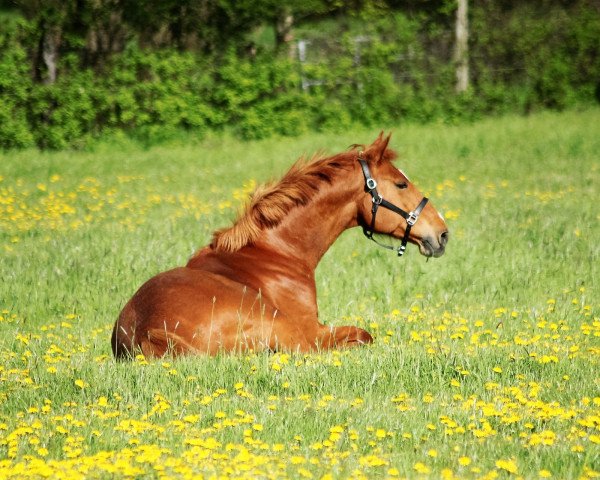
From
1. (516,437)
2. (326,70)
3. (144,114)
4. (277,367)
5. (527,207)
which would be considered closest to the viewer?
(516,437)

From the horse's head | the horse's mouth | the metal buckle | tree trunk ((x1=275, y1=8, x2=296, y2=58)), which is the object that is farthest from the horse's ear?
tree trunk ((x1=275, y1=8, x2=296, y2=58))

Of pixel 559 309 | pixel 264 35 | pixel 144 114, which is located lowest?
pixel 559 309

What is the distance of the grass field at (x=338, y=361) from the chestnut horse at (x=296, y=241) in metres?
0.30

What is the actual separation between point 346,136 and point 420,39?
362cm

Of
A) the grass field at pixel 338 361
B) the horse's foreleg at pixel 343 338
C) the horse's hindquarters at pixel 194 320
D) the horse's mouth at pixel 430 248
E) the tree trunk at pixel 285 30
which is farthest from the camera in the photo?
the tree trunk at pixel 285 30

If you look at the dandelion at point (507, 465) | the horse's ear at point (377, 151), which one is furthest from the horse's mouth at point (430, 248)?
the dandelion at point (507, 465)

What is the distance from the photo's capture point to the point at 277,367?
19.1 feet

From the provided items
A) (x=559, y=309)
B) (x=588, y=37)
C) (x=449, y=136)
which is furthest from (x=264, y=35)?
(x=559, y=309)

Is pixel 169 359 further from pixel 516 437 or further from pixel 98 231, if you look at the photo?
pixel 98 231

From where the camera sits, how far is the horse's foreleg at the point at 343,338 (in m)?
6.83

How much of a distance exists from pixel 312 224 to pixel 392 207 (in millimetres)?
606

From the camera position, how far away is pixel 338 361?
607 centimetres

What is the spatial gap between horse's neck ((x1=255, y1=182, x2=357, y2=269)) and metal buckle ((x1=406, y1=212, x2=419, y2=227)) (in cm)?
40

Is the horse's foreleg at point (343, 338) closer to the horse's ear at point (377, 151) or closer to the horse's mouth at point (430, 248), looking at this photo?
the horse's mouth at point (430, 248)
